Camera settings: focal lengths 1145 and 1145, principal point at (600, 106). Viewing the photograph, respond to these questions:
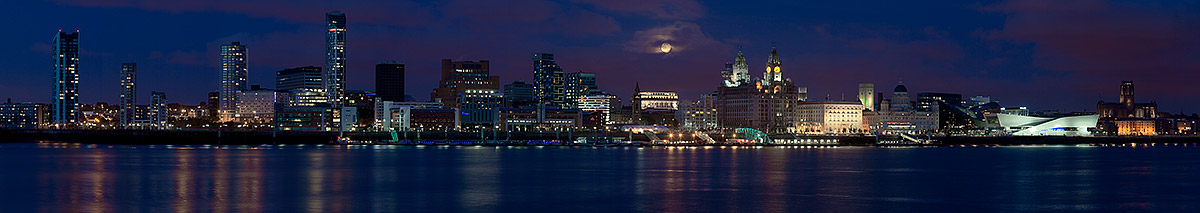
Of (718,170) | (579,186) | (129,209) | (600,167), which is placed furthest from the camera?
(600,167)

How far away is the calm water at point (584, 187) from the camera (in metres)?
44.5

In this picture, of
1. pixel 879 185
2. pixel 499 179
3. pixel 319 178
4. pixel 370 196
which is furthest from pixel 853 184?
pixel 319 178

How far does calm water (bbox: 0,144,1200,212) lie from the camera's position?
44469 millimetres

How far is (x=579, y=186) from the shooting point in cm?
5616

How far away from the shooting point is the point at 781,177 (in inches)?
2542

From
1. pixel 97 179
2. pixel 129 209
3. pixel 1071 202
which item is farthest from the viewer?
pixel 97 179

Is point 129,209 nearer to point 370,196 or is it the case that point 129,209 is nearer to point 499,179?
point 370,196

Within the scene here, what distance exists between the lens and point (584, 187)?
182 feet

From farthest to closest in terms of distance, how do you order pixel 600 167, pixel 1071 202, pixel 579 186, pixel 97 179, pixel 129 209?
pixel 600 167 < pixel 97 179 < pixel 579 186 < pixel 1071 202 < pixel 129 209

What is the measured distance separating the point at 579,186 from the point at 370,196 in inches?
447

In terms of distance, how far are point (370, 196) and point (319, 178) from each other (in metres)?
14.0

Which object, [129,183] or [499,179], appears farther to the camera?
[499,179]

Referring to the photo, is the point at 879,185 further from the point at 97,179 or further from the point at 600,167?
the point at 97,179

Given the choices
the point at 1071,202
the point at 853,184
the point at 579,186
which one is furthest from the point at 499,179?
the point at 1071,202
